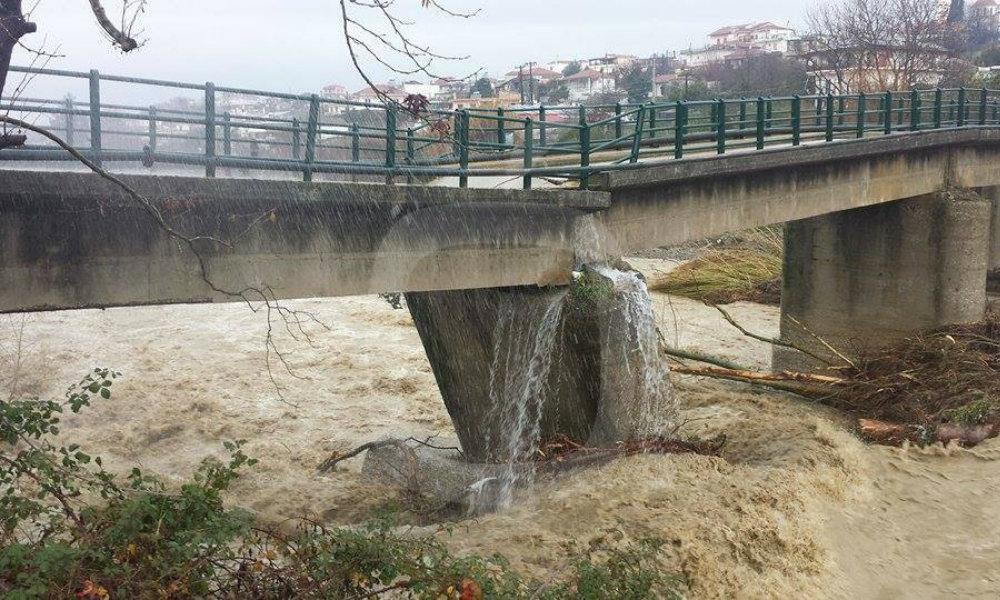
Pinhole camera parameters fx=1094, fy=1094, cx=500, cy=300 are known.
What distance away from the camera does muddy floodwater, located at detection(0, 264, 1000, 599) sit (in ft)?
37.1

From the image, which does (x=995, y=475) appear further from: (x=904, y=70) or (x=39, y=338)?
(x=904, y=70)

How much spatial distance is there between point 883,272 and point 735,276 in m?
9.72

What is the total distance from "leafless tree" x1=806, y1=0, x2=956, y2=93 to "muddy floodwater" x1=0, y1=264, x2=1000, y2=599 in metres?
27.3

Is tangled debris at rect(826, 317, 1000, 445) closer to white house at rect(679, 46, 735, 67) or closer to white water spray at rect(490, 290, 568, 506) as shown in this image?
white water spray at rect(490, 290, 568, 506)

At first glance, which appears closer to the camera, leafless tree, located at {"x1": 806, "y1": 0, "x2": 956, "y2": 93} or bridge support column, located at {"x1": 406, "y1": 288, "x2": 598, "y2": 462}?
bridge support column, located at {"x1": 406, "y1": 288, "x2": 598, "y2": 462}

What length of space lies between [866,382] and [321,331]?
12.6m

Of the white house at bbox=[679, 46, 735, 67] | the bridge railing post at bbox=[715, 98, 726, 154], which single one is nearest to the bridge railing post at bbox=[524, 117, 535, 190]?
the bridge railing post at bbox=[715, 98, 726, 154]

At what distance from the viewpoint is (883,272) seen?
21.1m

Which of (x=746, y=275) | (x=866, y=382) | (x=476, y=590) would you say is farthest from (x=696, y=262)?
(x=476, y=590)

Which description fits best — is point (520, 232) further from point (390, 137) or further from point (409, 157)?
point (390, 137)

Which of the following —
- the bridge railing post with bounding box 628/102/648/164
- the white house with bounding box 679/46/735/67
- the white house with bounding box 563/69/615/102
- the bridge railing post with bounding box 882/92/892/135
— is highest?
the white house with bounding box 679/46/735/67

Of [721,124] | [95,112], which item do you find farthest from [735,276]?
[95,112]

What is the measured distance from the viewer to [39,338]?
23.2m

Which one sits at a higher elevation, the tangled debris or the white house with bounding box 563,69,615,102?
the white house with bounding box 563,69,615,102
